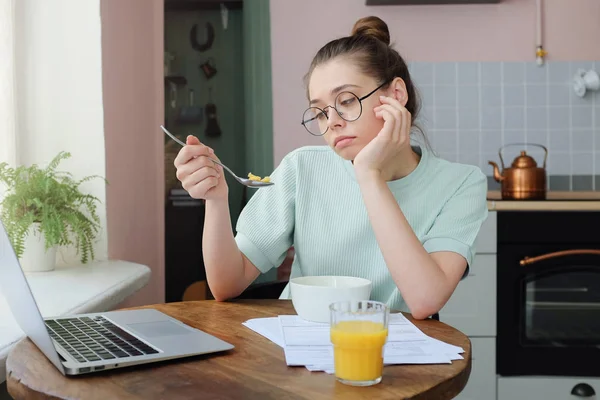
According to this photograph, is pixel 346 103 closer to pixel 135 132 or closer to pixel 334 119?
pixel 334 119

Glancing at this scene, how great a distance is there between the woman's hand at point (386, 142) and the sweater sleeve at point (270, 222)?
0.29 meters

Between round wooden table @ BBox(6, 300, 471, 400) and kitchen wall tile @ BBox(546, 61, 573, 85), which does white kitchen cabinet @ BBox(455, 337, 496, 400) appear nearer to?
kitchen wall tile @ BBox(546, 61, 573, 85)

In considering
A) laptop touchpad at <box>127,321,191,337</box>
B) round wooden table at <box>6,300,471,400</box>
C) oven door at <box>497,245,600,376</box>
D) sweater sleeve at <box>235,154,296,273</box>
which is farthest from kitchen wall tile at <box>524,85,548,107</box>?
laptop touchpad at <box>127,321,191,337</box>

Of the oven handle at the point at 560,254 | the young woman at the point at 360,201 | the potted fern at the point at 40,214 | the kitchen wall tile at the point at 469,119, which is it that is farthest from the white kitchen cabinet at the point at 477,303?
the potted fern at the point at 40,214

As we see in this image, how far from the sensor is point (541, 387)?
8.70 feet

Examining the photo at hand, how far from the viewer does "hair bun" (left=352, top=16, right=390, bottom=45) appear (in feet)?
5.17

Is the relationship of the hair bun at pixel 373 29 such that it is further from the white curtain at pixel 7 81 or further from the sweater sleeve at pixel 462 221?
the white curtain at pixel 7 81

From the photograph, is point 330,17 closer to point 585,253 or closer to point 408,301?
point 585,253

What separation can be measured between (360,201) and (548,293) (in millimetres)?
1463

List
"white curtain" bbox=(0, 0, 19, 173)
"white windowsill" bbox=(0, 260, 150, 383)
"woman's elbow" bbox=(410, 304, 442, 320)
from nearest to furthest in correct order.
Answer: "woman's elbow" bbox=(410, 304, 442, 320) < "white windowsill" bbox=(0, 260, 150, 383) < "white curtain" bbox=(0, 0, 19, 173)

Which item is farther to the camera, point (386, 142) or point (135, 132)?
point (135, 132)

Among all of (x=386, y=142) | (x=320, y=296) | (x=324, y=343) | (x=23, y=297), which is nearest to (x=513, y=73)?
(x=386, y=142)

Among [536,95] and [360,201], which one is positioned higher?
[536,95]

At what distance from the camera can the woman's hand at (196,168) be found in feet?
4.15
